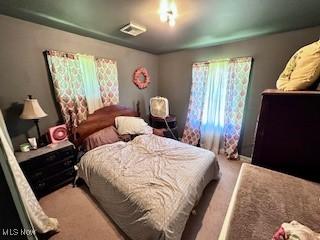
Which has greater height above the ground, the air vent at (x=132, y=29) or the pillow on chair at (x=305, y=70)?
the air vent at (x=132, y=29)

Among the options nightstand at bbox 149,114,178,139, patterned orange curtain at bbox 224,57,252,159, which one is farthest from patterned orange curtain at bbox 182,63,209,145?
patterned orange curtain at bbox 224,57,252,159

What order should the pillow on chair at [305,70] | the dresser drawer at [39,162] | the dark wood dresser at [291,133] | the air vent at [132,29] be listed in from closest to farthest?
the dark wood dresser at [291,133] < the pillow on chair at [305,70] < the dresser drawer at [39,162] < the air vent at [132,29]

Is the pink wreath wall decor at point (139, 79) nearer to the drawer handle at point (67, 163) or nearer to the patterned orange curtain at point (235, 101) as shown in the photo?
the patterned orange curtain at point (235, 101)

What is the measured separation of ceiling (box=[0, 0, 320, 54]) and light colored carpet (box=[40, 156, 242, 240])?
2363 mm

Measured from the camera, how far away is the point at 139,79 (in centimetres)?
363

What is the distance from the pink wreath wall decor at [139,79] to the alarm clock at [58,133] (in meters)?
1.84

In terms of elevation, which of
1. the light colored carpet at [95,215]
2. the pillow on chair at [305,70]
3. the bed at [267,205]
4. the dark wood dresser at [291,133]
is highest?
the pillow on chair at [305,70]

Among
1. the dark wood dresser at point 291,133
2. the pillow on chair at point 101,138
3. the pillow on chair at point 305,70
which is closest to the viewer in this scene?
the dark wood dresser at point 291,133

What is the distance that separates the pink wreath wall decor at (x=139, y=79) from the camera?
352 centimetres

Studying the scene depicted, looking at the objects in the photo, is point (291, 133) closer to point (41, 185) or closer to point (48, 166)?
point (48, 166)

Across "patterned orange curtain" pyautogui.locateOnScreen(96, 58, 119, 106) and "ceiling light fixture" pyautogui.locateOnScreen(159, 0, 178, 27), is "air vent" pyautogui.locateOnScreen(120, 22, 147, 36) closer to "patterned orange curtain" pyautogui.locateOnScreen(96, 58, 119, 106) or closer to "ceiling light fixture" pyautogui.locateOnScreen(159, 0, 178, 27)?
"ceiling light fixture" pyautogui.locateOnScreen(159, 0, 178, 27)

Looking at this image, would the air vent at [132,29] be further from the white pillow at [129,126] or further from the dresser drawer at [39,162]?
the dresser drawer at [39,162]

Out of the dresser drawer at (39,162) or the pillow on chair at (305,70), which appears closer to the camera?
the pillow on chair at (305,70)

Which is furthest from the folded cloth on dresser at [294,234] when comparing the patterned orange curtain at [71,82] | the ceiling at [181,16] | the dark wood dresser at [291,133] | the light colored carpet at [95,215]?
the patterned orange curtain at [71,82]
